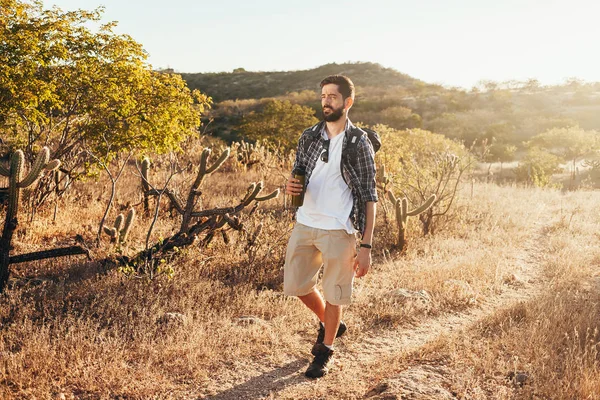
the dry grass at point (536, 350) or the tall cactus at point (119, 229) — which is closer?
the dry grass at point (536, 350)

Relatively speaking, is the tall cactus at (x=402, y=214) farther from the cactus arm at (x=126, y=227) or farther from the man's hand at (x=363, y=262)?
the man's hand at (x=363, y=262)

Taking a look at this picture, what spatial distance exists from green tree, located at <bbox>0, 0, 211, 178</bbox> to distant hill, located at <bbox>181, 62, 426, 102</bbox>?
4883cm

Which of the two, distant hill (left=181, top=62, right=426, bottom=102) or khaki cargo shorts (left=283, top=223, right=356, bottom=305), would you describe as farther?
distant hill (left=181, top=62, right=426, bottom=102)

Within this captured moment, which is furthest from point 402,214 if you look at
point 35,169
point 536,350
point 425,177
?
point 35,169

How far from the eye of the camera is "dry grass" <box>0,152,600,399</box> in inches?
143

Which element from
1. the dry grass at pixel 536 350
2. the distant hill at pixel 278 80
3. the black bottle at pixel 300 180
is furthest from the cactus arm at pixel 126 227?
the distant hill at pixel 278 80

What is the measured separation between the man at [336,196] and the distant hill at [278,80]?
5456 centimetres

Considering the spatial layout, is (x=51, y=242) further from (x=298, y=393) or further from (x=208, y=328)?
(x=298, y=393)

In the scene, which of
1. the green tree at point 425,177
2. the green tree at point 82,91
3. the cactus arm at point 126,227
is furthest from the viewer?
the green tree at point 425,177

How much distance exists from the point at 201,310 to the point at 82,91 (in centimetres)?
504

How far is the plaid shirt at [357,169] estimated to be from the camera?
3.48 metres

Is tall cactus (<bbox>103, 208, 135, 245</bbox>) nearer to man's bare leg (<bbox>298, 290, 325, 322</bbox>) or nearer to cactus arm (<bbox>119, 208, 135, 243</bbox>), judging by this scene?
cactus arm (<bbox>119, 208, 135, 243</bbox>)

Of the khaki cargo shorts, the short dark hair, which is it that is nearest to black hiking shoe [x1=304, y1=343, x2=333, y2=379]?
the khaki cargo shorts

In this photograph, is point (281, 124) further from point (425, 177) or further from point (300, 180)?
point (300, 180)
